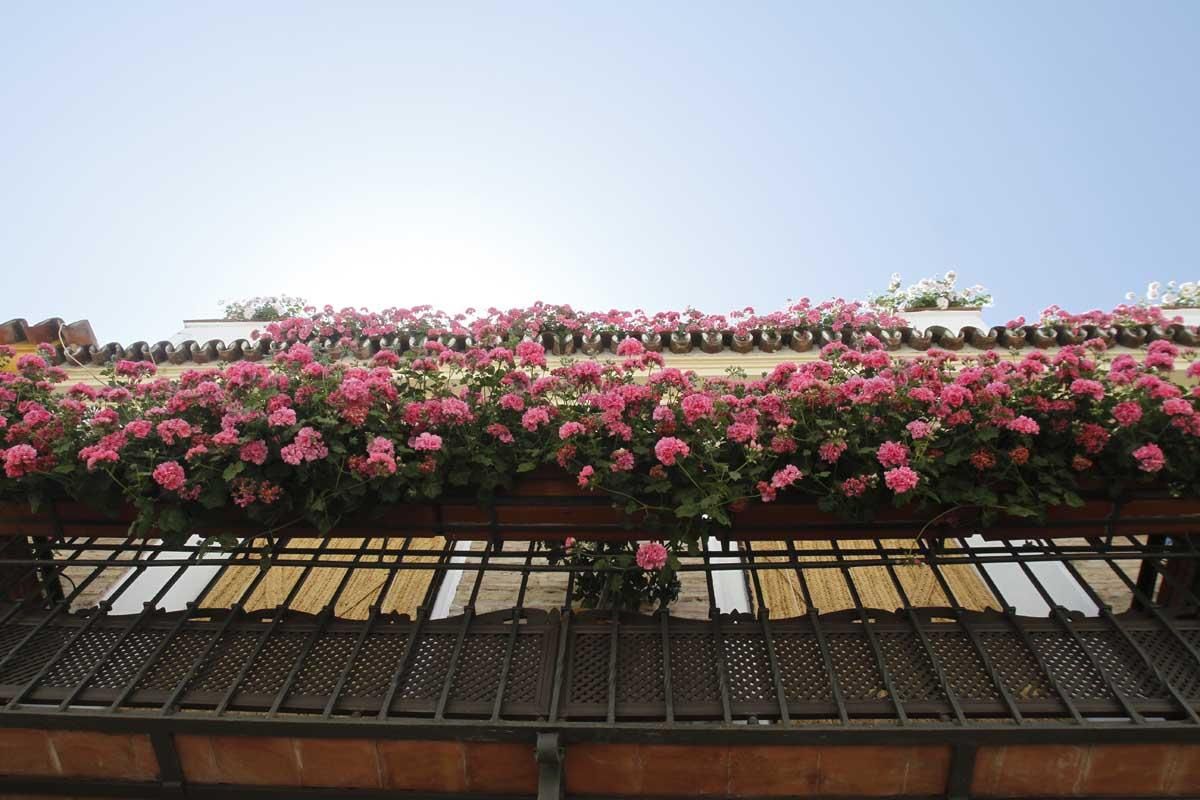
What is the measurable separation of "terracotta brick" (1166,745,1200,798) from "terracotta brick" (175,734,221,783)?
3.31 metres

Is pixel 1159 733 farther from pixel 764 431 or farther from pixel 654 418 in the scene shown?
pixel 654 418

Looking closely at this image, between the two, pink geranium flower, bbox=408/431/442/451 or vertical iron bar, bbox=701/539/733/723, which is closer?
vertical iron bar, bbox=701/539/733/723

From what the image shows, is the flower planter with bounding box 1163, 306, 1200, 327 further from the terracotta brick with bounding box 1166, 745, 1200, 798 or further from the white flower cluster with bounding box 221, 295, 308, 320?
the white flower cluster with bounding box 221, 295, 308, 320

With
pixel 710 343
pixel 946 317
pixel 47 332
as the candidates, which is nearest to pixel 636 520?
pixel 710 343

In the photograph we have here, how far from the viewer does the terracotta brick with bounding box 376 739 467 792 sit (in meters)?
2.37

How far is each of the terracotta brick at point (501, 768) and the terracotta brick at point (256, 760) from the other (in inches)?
24.6

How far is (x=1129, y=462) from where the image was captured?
249 centimetres

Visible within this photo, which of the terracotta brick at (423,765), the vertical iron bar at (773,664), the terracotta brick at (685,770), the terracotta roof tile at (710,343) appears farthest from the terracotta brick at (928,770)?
the terracotta roof tile at (710,343)

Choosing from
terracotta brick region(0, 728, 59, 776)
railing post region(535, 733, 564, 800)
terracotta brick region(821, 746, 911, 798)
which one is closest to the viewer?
railing post region(535, 733, 564, 800)

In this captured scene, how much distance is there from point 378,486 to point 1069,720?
249 centimetres

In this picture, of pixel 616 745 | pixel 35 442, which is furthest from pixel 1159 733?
pixel 35 442

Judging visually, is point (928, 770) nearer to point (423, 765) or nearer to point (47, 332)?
point (423, 765)

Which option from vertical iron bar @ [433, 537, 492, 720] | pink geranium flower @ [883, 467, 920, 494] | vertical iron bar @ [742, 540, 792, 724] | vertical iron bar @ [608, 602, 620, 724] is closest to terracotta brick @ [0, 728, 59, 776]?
vertical iron bar @ [433, 537, 492, 720]

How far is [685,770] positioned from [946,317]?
21.6 feet
